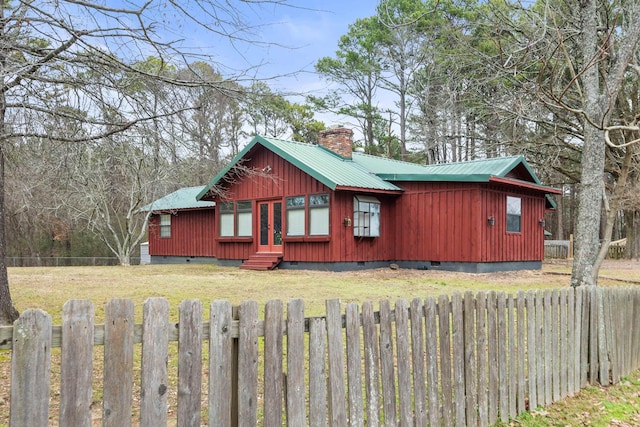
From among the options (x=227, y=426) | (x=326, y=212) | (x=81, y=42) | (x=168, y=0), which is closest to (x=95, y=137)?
(x=81, y=42)

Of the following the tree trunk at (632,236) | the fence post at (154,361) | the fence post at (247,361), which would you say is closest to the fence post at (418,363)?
the fence post at (247,361)

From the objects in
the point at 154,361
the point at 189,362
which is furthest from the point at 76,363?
the point at 189,362

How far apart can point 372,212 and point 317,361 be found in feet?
44.2

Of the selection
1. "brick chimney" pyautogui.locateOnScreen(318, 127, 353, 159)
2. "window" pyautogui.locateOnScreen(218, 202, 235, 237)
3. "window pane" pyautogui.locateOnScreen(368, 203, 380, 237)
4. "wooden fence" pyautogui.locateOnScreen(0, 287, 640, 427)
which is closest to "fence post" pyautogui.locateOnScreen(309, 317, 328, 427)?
→ "wooden fence" pyautogui.locateOnScreen(0, 287, 640, 427)

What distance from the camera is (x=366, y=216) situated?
16.0 metres

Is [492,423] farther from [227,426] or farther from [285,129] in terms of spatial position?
[285,129]

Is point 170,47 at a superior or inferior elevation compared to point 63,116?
superior

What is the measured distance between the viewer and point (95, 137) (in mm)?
4965

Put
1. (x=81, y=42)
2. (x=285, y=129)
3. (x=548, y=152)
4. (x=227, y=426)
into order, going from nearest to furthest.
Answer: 1. (x=227, y=426)
2. (x=81, y=42)
3. (x=548, y=152)
4. (x=285, y=129)

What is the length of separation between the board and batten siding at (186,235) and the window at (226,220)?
2.61 meters

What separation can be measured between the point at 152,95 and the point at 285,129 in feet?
88.4

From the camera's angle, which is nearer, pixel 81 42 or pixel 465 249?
pixel 81 42

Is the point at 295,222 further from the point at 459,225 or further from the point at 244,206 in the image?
the point at 459,225

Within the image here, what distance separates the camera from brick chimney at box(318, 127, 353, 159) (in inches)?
731
